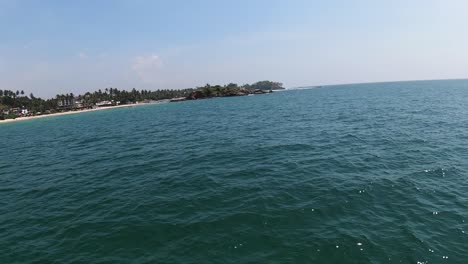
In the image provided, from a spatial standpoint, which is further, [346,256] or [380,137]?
[380,137]

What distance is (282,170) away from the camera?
23500 millimetres

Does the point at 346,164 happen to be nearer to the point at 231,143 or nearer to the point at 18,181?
the point at 231,143

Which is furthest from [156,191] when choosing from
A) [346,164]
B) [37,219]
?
[346,164]

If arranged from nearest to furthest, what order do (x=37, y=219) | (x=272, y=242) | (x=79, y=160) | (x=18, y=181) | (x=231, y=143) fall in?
(x=272, y=242)
(x=37, y=219)
(x=18, y=181)
(x=79, y=160)
(x=231, y=143)

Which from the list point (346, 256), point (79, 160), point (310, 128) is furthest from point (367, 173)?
point (79, 160)

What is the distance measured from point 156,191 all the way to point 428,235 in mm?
16882

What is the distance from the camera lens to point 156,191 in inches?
805

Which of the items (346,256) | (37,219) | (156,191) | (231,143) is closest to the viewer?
(346,256)

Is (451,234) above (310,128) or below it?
below

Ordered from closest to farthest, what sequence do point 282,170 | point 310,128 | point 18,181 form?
point 282,170, point 18,181, point 310,128

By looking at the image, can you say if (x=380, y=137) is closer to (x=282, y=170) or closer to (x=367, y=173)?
(x=367, y=173)

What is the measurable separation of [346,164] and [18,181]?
1240 inches

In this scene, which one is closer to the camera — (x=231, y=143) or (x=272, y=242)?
(x=272, y=242)

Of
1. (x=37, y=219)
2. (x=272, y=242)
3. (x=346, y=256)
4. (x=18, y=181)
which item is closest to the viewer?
(x=346, y=256)
